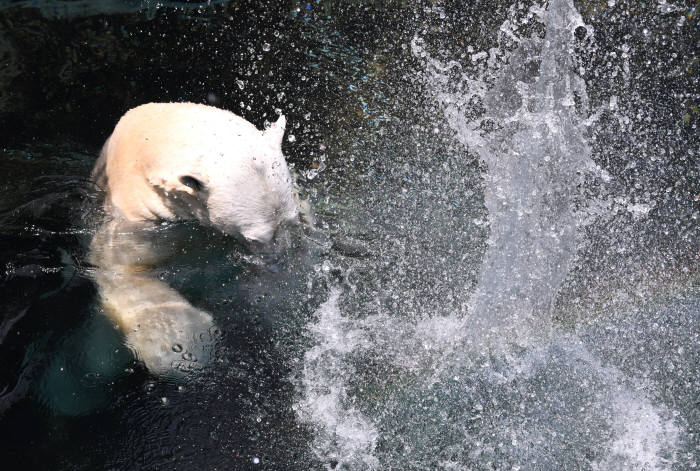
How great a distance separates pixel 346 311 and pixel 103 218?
114cm

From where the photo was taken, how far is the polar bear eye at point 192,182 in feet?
6.35

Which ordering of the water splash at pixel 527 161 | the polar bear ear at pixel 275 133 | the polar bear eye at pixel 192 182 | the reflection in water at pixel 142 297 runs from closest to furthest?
1. the polar bear eye at pixel 192 182
2. the polar bear ear at pixel 275 133
3. the reflection in water at pixel 142 297
4. the water splash at pixel 527 161

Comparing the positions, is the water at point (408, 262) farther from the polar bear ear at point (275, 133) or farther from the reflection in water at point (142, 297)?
the polar bear ear at point (275, 133)

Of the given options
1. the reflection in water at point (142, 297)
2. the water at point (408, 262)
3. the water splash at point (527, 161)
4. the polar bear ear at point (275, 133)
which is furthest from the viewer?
the water splash at point (527, 161)

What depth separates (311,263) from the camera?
9.07 ft

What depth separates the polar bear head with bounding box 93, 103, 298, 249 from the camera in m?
1.95

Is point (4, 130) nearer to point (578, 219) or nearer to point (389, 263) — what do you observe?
point (389, 263)

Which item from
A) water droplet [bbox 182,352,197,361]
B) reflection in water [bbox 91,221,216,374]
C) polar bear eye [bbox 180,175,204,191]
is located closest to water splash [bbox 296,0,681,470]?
water droplet [bbox 182,352,197,361]

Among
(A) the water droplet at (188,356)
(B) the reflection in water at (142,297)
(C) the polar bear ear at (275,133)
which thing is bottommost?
(A) the water droplet at (188,356)

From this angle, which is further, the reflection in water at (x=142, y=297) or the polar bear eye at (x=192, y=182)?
the reflection in water at (x=142, y=297)

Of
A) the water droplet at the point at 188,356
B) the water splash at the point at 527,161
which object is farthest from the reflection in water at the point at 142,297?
the water splash at the point at 527,161

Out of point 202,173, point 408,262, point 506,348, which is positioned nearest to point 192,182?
point 202,173

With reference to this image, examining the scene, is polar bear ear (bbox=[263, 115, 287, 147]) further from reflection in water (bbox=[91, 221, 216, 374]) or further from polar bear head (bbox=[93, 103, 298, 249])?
reflection in water (bbox=[91, 221, 216, 374])

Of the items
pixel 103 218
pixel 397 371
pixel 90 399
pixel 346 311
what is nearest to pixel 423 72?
pixel 346 311
